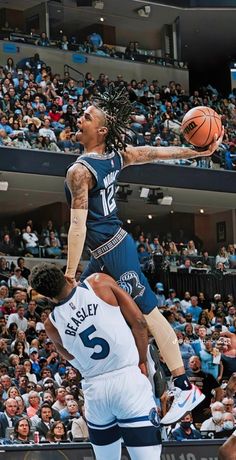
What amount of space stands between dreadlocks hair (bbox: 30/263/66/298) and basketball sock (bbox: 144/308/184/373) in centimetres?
141

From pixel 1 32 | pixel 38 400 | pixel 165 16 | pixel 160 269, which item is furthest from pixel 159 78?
pixel 38 400

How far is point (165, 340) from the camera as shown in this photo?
7.96 metres

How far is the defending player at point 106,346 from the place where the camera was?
6738 millimetres

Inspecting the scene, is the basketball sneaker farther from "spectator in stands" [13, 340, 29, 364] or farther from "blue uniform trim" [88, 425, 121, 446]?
"spectator in stands" [13, 340, 29, 364]

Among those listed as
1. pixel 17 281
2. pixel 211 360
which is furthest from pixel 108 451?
pixel 17 281

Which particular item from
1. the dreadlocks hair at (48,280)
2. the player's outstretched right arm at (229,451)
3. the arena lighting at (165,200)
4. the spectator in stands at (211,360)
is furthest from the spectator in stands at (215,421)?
the arena lighting at (165,200)

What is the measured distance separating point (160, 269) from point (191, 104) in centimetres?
948

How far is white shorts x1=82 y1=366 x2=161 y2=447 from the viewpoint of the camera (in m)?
6.75

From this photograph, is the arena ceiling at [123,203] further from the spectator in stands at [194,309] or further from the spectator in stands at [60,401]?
the spectator in stands at [60,401]

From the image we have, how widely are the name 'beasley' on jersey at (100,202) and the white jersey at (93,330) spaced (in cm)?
121

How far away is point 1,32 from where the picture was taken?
106 feet


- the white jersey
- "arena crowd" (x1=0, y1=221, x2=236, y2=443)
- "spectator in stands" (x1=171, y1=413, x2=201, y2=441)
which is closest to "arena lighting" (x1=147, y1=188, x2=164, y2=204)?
"arena crowd" (x1=0, y1=221, x2=236, y2=443)

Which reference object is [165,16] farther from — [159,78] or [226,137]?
[226,137]

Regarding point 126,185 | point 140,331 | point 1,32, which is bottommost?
point 126,185
